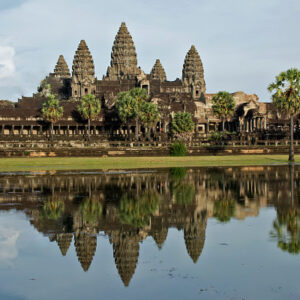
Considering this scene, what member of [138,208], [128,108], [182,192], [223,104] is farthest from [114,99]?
[138,208]

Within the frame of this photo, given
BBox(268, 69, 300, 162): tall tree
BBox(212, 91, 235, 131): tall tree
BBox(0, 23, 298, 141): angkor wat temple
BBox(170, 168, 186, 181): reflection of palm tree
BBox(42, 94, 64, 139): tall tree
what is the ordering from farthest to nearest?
1. BBox(0, 23, 298, 141): angkor wat temple
2. BBox(42, 94, 64, 139): tall tree
3. BBox(212, 91, 235, 131): tall tree
4. BBox(268, 69, 300, 162): tall tree
5. BBox(170, 168, 186, 181): reflection of palm tree

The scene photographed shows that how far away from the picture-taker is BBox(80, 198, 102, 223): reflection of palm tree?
20.5 meters

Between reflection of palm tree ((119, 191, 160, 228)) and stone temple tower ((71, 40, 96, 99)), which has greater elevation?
stone temple tower ((71, 40, 96, 99))

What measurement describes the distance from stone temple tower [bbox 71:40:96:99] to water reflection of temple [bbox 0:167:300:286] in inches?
5109

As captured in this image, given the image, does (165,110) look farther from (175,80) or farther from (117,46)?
(117,46)

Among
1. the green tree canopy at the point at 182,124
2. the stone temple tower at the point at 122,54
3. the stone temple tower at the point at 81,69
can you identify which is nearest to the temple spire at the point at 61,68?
the stone temple tower at the point at 122,54

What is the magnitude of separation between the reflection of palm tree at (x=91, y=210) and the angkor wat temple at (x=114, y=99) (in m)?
87.9

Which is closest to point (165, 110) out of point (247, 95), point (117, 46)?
point (247, 95)

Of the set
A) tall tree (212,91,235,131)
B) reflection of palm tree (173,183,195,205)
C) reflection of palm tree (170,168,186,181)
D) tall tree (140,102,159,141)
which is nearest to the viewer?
reflection of palm tree (173,183,195,205)

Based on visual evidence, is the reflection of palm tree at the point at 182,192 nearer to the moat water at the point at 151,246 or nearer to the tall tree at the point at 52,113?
the moat water at the point at 151,246

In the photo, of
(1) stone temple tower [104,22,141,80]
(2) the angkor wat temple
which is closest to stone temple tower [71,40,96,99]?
(2) the angkor wat temple

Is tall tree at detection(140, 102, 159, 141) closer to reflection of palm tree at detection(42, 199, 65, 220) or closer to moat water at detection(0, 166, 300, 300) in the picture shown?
moat water at detection(0, 166, 300, 300)

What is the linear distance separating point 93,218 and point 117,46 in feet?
537

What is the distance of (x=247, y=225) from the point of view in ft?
62.0
